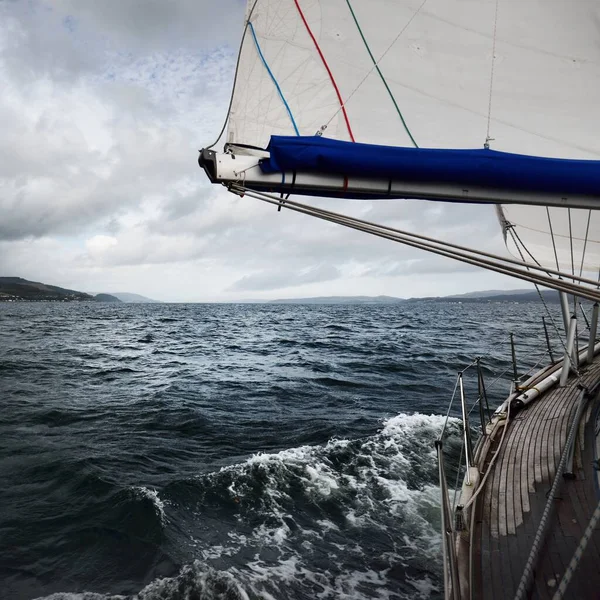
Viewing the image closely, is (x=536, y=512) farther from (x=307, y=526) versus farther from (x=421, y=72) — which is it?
(x=421, y=72)

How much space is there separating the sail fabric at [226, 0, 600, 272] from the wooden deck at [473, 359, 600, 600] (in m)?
3.79

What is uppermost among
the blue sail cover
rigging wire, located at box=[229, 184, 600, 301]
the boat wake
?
the blue sail cover

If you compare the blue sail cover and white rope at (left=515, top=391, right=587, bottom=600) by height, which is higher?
the blue sail cover

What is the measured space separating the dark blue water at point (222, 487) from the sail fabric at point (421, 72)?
561 cm

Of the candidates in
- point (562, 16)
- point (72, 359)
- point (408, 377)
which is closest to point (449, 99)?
point (562, 16)

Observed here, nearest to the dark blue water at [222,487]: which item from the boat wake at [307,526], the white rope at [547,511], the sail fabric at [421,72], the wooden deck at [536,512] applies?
the boat wake at [307,526]

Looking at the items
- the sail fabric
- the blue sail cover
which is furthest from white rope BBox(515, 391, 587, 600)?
the sail fabric

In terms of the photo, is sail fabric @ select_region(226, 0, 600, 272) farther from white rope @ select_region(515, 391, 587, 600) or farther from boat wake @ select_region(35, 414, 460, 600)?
boat wake @ select_region(35, 414, 460, 600)

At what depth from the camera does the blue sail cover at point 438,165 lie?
3246 mm

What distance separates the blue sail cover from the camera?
128 inches

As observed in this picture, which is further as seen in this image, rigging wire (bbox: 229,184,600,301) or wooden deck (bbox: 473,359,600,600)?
wooden deck (bbox: 473,359,600,600)

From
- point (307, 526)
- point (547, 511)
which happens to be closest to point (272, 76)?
point (547, 511)

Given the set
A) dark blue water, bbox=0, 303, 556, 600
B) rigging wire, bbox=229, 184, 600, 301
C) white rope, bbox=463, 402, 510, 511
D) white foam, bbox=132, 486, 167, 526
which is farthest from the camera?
white foam, bbox=132, 486, 167, 526

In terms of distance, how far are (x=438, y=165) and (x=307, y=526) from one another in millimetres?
6140
